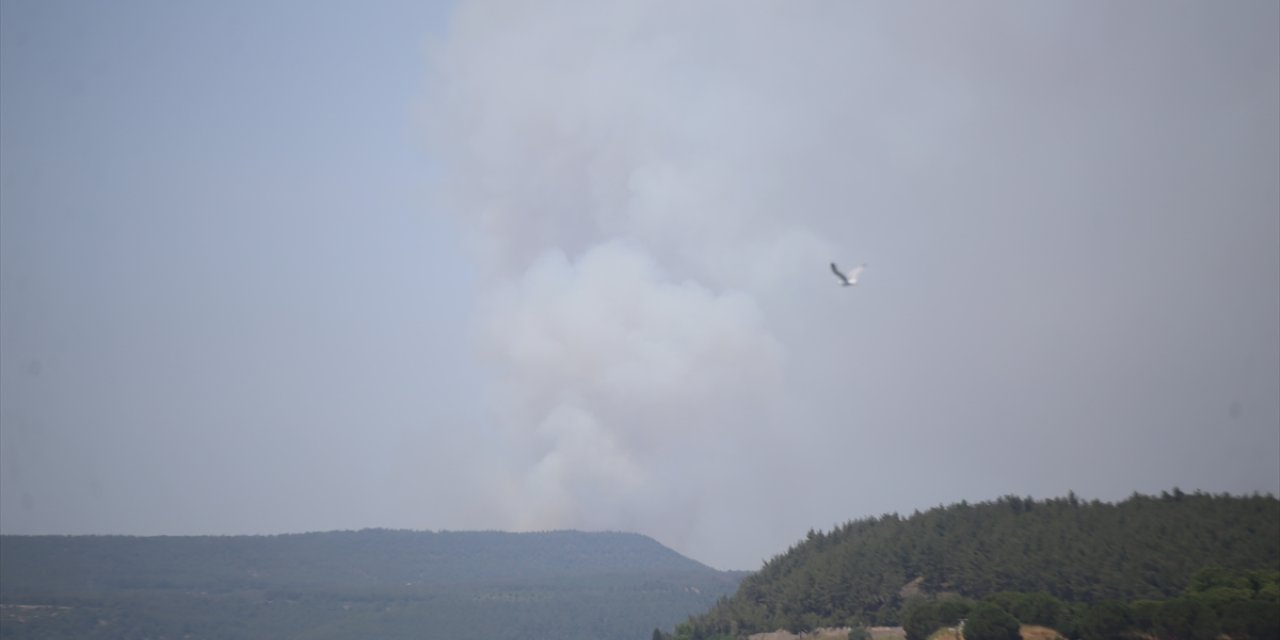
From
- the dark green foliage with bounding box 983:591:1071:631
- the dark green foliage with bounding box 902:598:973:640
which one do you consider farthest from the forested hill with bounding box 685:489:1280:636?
the dark green foliage with bounding box 902:598:973:640

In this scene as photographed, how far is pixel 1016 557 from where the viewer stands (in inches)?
3413

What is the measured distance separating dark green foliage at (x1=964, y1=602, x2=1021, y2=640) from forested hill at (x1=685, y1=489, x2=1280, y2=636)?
12.2 metres

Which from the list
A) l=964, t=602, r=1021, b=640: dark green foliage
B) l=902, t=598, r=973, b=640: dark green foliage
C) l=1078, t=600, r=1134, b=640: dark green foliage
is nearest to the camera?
l=1078, t=600, r=1134, b=640: dark green foliage

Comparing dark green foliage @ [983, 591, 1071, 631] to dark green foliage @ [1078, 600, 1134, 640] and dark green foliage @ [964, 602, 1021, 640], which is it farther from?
dark green foliage @ [1078, 600, 1134, 640]

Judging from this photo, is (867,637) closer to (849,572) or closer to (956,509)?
(849,572)

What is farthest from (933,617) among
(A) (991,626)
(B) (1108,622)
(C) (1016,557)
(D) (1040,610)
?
(C) (1016,557)

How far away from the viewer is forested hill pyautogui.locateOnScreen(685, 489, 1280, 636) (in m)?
77.4

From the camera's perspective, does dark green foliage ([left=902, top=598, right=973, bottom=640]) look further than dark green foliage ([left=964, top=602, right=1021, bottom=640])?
Yes

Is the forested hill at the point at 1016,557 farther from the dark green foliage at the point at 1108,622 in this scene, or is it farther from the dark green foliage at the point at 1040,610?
the dark green foliage at the point at 1108,622

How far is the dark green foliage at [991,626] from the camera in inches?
2689

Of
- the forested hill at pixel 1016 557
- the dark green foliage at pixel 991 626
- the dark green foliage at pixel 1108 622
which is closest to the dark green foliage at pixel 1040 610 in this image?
the dark green foliage at pixel 991 626

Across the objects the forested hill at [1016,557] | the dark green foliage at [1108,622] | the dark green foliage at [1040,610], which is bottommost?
the dark green foliage at [1108,622]

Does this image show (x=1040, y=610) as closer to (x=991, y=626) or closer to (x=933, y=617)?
(x=991, y=626)

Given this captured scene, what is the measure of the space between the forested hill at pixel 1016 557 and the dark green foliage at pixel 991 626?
12.2 metres
